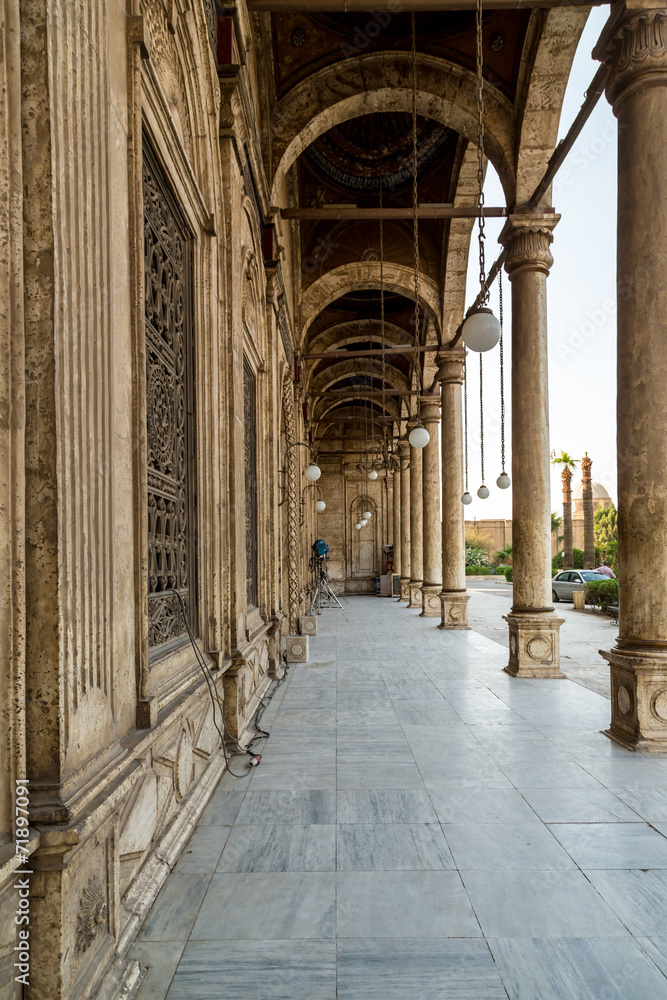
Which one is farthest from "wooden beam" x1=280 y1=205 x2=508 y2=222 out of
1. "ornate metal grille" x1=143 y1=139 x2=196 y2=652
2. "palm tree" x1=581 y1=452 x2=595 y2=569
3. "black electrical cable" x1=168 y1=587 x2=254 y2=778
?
"palm tree" x1=581 y1=452 x2=595 y2=569

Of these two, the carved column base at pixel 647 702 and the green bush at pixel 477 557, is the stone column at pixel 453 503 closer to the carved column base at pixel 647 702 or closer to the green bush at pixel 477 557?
the carved column base at pixel 647 702

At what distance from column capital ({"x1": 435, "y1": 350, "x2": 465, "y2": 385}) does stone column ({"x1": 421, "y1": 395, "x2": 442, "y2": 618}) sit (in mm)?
2310

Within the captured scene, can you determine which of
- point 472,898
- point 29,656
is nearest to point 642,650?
point 472,898

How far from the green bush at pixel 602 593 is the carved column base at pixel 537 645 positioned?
8597 mm

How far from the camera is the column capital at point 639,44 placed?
4.92m

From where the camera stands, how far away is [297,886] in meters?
2.82

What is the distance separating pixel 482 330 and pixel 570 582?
17.8 meters

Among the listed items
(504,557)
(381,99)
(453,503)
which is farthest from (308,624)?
(504,557)

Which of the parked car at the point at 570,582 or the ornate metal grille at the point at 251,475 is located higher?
the ornate metal grille at the point at 251,475

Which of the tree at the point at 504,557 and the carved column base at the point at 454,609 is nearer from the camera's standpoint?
the carved column base at the point at 454,609

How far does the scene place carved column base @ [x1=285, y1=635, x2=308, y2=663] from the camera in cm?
883

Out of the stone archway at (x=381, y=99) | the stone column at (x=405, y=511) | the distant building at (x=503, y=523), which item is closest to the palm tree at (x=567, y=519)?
the stone column at (x=405, y=511)

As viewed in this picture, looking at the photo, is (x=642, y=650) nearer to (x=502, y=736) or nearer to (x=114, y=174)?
(x=502, y=736)

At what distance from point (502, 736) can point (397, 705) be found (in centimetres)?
130
